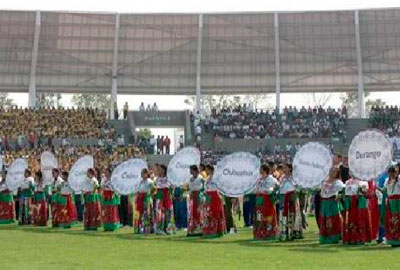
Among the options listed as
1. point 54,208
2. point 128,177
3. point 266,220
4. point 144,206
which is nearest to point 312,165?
point 266,220

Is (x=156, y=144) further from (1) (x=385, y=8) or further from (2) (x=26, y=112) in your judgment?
(1) (x=385, y=8)

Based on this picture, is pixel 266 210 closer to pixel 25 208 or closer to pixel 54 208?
pixel 54 208

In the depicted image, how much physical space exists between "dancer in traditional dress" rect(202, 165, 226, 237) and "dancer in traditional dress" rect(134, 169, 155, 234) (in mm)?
1672

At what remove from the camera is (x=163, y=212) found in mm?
20266

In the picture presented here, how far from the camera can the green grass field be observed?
13.0 meters

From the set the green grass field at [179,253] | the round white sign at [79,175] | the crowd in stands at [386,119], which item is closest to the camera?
the green grass field at [179,253]

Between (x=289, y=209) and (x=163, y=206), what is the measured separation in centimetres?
360

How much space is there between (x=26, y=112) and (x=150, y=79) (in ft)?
30.2

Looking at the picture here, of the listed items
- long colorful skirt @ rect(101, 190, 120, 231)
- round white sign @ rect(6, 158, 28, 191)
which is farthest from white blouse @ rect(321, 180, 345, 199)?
round white sign @ rect(6, 158, 28, 191)

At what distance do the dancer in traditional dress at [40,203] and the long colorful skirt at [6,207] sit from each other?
5.35ft

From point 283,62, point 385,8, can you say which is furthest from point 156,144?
point 385,8

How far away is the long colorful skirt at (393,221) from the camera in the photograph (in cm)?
1594

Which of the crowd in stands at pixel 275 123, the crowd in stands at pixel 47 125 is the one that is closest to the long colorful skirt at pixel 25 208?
the crowd in stands at pixel 47 125

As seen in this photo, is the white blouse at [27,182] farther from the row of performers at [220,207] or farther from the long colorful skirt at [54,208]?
the long colorful skirt at [54,208]
